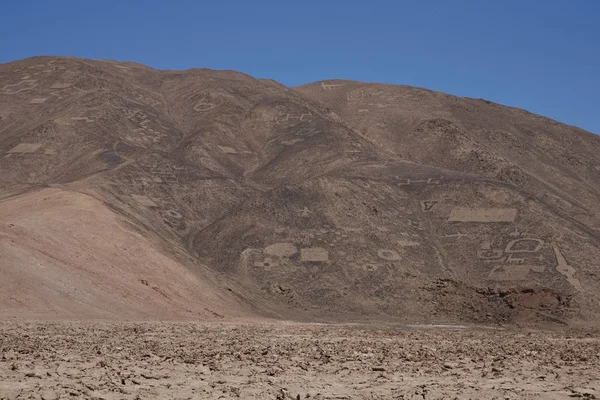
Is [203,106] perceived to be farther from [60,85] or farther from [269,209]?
[269,209]

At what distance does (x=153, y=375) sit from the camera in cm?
1408

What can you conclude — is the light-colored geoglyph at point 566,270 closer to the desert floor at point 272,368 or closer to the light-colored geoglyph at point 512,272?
the light-colored geoglyph at point 512,272

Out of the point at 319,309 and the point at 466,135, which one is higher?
the point at 466,135

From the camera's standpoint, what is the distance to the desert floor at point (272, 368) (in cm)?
1311

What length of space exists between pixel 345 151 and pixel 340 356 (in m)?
46.9

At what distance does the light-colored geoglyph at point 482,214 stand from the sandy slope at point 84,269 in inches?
744

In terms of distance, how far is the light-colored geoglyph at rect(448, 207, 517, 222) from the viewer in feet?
170

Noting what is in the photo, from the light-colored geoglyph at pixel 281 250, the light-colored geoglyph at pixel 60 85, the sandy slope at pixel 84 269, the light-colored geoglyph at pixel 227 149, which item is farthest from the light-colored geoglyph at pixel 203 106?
the sandy slope at pixel 84 269

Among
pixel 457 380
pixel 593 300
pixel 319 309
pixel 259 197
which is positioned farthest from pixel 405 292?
pixel 457 380

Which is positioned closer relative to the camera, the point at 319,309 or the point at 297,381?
the point at 297,381

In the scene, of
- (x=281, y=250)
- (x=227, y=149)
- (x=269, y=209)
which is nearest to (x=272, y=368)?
(x=281, y=250)

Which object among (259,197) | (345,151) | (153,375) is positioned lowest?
(153,375)

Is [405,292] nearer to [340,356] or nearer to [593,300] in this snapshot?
[593,300]

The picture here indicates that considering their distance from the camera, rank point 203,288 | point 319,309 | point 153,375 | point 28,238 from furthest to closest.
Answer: point 319,309, point 203,288, point 28,238, point 153,375
